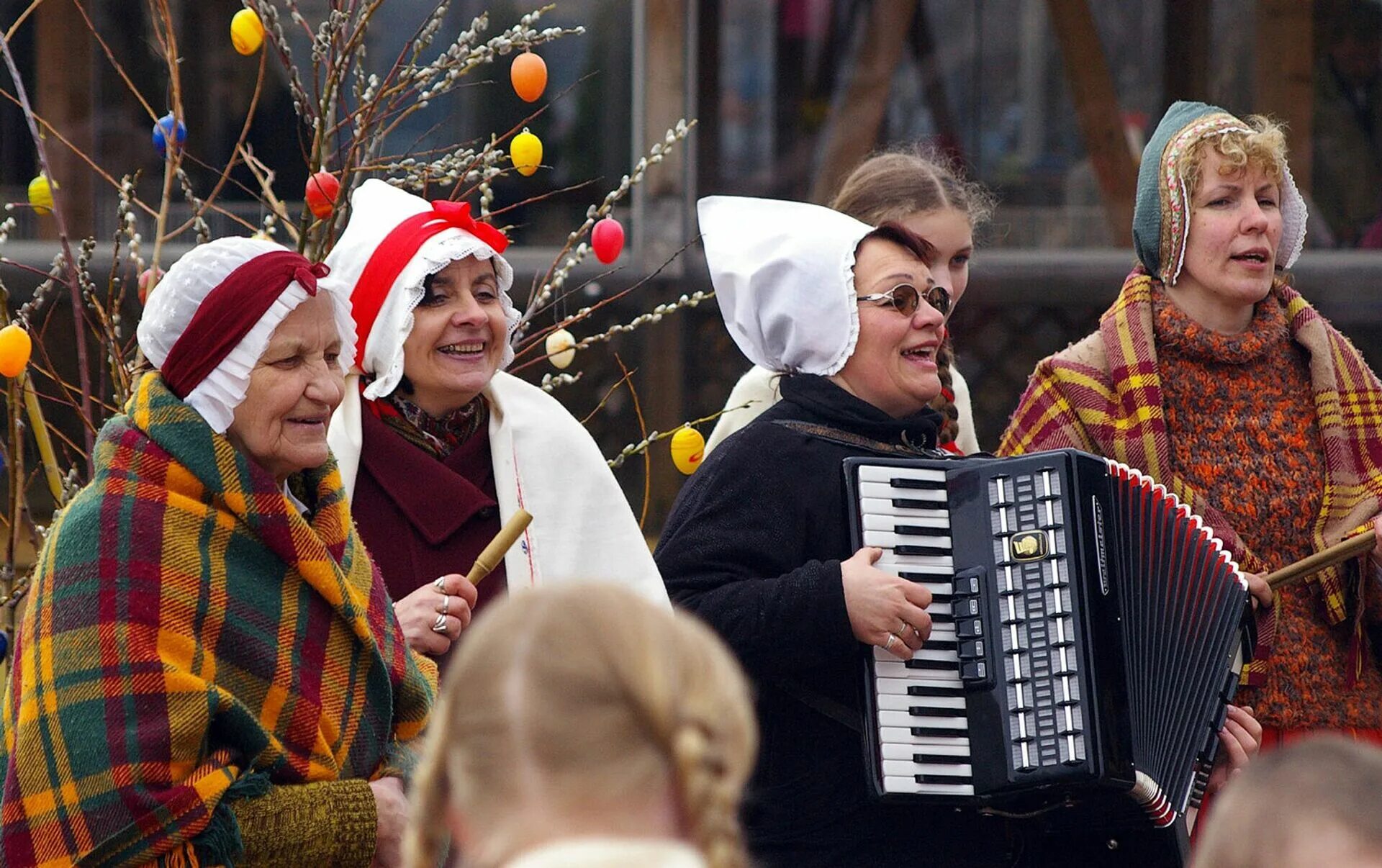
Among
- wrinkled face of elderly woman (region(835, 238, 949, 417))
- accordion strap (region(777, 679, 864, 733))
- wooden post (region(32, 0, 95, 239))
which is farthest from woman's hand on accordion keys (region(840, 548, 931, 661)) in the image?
wooden post (region(32, 0, 95, 239))

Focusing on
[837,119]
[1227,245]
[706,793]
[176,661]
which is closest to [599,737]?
[706,793]

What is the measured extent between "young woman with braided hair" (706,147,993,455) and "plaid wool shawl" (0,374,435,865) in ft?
4.29

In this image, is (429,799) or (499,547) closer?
(429,799)

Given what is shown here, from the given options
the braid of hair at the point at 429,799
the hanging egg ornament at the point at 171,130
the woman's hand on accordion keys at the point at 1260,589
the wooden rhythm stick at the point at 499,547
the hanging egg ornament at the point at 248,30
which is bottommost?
the woman's hand on accordion keys at the point at 1260,589

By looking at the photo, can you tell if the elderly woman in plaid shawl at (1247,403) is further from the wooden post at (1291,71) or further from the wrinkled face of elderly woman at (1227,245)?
the wooden post at (1291,71)

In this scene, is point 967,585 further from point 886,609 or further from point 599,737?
point 599,737

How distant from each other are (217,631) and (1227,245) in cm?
212

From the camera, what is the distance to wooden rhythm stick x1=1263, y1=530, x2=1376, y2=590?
352 centimetres

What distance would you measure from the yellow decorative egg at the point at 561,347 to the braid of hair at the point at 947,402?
0.85 m

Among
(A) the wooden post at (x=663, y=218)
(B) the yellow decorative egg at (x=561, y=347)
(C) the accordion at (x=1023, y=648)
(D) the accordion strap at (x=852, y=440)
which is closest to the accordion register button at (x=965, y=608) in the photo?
(C) the accordion at (x=1023, y=648)

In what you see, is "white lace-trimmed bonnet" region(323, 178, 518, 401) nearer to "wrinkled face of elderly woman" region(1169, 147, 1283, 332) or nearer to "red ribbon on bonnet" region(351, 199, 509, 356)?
"red ribbon on bonnet" region(351, 199, 509, 356)

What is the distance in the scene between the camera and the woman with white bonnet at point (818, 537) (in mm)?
3107

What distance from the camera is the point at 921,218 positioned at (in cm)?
407

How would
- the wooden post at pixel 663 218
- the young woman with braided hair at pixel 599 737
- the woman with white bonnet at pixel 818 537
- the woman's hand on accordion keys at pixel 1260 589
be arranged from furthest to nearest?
the wooden post at pixel 663 218 → the woman's hand on accordion keys at pixel 1260 589 → the woman with white bonnet at pixel 818 537 → the young woman with braided hair at pixel 599 737
